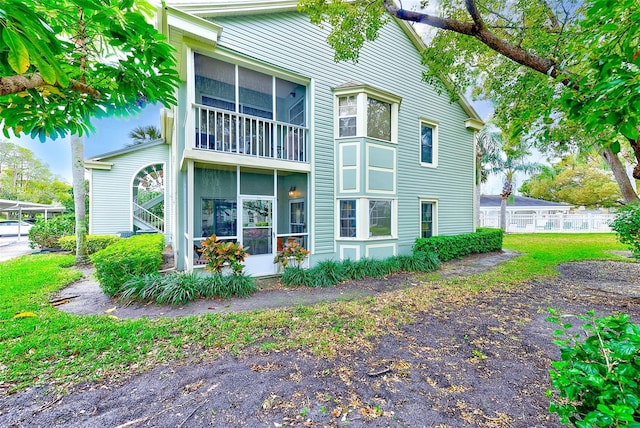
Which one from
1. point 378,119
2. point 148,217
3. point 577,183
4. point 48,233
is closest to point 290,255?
point 378,119

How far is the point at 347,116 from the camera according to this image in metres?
8.72

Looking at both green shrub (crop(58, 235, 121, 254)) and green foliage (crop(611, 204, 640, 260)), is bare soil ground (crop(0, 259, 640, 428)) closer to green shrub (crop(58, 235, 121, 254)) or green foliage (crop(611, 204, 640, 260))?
green foliage (crop(611, 204, 640, 260))

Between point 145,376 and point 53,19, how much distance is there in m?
4.19

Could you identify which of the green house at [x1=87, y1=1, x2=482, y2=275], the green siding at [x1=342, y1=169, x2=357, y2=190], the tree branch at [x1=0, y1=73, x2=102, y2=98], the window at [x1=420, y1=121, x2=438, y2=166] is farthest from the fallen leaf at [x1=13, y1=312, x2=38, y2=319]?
the window at [x1=420, y1=121, x2=438, y2=166]

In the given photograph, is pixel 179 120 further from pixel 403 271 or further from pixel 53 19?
pixel 403 271

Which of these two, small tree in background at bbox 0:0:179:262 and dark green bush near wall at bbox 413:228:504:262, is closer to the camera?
small tree in background at bbox 0:0:179:262

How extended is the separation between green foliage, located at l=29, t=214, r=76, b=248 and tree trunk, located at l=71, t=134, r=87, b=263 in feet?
14.1

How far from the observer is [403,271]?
342 inches

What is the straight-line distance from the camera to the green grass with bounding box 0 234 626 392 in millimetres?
3242

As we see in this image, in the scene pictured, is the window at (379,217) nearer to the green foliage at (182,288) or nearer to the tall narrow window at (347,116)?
the tall narrow window at (347,116)

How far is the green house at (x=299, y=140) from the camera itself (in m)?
6.77

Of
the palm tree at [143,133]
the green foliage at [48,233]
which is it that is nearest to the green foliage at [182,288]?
the green foliage at [48,233]

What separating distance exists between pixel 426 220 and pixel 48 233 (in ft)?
56.9

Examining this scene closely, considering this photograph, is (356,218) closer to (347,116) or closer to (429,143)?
(347,116)
